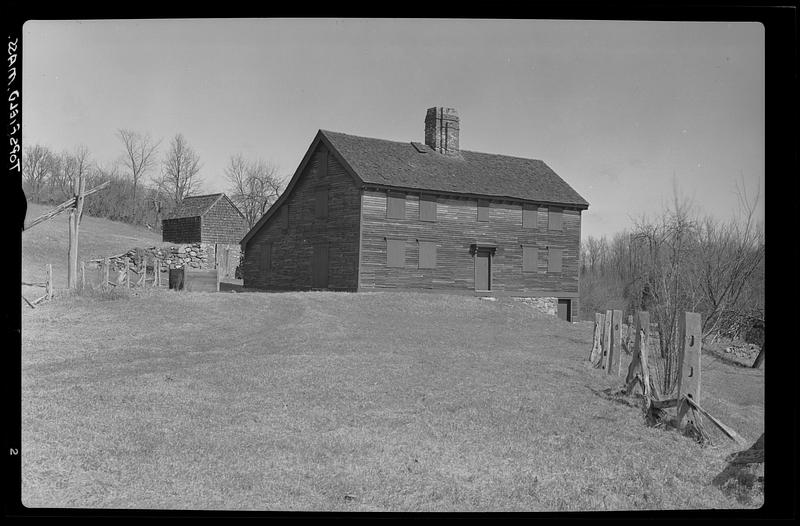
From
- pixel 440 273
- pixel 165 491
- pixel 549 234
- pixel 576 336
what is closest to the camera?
pixel 165 491

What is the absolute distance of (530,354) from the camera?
49.6 ft

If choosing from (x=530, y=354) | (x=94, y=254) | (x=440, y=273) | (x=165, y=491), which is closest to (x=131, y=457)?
(x=165, y=491)

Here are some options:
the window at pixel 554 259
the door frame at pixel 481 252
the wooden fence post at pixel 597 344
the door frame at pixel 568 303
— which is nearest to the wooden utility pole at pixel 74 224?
the wooden fence post at pixel 597 344

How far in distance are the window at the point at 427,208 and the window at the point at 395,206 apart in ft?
2.68

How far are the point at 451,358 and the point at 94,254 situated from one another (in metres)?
27.2

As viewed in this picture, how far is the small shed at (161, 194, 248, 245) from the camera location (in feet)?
145

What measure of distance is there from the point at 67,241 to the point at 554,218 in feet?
79.9

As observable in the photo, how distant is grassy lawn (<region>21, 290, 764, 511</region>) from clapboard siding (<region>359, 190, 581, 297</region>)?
1144 cm

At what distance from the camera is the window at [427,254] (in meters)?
28.0

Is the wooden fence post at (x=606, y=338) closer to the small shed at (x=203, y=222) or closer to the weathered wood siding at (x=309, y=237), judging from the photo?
the weathered wood siding at (x=309, y=237)

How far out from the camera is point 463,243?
28906 mm

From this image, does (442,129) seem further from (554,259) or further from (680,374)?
(680,374)
